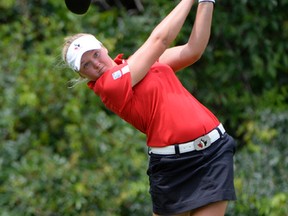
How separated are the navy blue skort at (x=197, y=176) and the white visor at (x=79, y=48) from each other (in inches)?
24.5

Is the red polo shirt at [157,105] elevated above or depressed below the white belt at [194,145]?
above

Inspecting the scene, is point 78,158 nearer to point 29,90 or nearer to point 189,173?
point 29,90

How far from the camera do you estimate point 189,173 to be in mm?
4574

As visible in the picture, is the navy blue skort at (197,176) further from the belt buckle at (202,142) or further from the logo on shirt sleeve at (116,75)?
the logo on shirt sleeve at (116,75)

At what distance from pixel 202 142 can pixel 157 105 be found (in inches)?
11.5

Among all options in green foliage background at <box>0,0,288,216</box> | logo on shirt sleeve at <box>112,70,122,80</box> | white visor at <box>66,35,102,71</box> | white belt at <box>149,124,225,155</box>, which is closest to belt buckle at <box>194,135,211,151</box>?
white belt at <box>149,124,225,155</box>

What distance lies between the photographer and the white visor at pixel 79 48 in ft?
14.8

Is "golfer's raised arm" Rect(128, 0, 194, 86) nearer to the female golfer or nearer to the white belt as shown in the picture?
the female golfer

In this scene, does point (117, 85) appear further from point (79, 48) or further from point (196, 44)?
point (196, 44)

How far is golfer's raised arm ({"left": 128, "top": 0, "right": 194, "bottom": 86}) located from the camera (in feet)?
14.6

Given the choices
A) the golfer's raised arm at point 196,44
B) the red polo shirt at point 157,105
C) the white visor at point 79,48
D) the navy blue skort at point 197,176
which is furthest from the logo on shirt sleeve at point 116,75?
the navy blue skort at point 197,176

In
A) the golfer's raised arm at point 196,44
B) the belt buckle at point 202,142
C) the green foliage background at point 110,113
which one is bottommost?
the green foliage background at point 110,113

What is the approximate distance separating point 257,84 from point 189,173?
3.69 meters

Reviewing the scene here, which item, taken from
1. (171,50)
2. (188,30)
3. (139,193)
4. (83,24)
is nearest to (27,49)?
(83,24)
